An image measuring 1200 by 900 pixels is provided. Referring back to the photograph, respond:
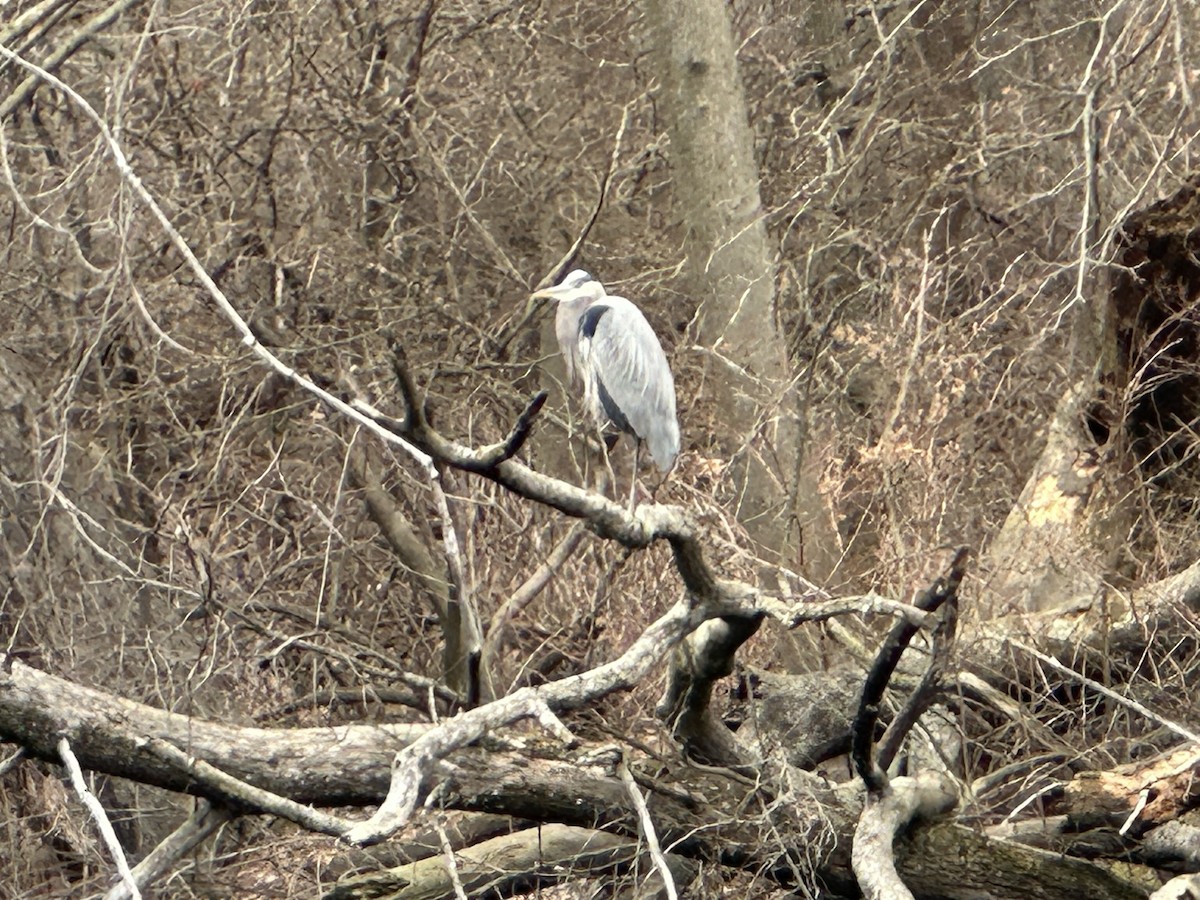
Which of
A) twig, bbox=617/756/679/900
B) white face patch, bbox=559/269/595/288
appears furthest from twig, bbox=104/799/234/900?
white face patch, bbox=559/269/595/288

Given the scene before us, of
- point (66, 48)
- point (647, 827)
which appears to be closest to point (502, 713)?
point (647, 827)

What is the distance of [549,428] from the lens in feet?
27.1

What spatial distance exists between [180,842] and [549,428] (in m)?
4.47

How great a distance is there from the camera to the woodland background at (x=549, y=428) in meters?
5.14

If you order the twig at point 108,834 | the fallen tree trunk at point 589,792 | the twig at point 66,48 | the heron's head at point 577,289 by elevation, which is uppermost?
the twig at point 66,48

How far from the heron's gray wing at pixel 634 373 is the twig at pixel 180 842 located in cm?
286

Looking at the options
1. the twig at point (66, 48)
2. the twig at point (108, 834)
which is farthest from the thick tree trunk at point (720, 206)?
the twig at point (108, 834)

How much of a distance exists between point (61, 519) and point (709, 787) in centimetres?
308

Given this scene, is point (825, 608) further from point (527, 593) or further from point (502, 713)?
point (527, 593)

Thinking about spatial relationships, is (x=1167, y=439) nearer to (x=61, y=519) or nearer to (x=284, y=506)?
(x=284, y=506)

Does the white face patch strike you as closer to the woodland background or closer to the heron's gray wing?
the heron's gray wing

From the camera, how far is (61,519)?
6.65 m

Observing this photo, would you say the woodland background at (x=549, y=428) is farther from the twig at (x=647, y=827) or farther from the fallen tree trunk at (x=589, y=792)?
the twig at (x=647, y=827)

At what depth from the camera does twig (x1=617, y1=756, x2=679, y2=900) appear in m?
3.95
